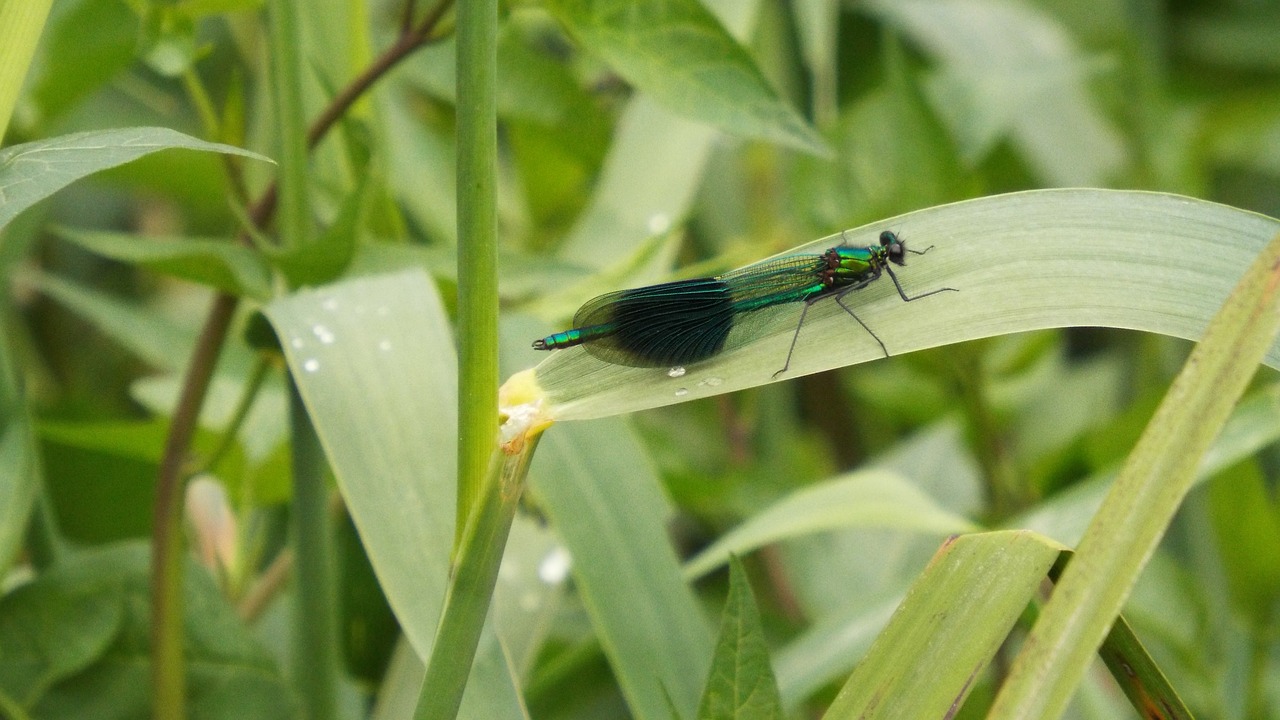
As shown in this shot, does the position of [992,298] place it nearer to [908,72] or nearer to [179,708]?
[908,72]

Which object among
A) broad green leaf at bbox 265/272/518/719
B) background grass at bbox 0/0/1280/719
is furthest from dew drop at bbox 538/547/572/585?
broad green leaf at bbox 265/272/518/719

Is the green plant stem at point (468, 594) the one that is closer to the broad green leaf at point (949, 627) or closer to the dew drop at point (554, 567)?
the broad green leaf at point (949, 627)

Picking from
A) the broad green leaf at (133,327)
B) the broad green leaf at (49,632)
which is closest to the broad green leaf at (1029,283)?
the broad green leaf at (49,632)

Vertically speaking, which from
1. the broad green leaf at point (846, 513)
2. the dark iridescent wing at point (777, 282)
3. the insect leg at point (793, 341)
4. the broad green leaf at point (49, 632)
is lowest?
the broad green leaf at point (49, 632)

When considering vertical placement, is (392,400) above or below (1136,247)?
below

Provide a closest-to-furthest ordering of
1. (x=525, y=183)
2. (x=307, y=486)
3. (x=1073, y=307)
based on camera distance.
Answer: (x=1073, y=307), (x=307, y=486), (x=525, y=183)

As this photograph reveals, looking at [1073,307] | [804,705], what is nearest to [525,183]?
[804,705]

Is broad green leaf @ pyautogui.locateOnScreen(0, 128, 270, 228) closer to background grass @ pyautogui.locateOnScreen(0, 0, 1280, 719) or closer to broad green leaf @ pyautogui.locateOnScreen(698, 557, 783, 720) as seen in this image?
background grass @ pyautogui.locateOnScreen(0, 0, 1280, 719)
